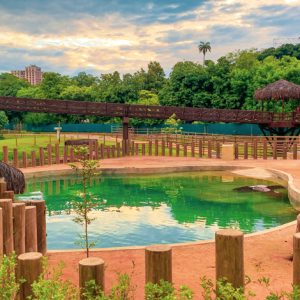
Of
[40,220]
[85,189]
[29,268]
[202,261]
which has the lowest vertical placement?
[202,261]

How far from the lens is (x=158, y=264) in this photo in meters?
4.50

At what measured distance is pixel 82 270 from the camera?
436 cm

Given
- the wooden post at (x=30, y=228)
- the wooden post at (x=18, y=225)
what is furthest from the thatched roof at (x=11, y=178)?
the wooden post at (x=18, y=225)

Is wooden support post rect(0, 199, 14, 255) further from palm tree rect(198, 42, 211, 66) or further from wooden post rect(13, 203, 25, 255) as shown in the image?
palm tree rect(198, 42, 211, 66)

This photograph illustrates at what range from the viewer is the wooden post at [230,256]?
15.4 ft

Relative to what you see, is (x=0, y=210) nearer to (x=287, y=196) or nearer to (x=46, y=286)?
(x=46, y=286)

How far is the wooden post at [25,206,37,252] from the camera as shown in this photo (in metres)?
7.28

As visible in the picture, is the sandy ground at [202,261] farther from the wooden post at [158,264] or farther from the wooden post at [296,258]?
the wooden post at [158,264]

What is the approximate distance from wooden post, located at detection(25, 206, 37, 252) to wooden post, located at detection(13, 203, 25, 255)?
0.44 meters

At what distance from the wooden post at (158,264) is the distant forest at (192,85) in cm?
4676

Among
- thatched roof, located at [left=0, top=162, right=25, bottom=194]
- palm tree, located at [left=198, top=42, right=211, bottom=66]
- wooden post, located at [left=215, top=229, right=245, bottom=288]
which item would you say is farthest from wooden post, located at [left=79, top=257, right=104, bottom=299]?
palm tree, located at [left=198, top=42, right=211, bottom=66]

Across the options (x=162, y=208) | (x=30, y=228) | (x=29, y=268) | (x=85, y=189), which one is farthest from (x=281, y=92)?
(x=29, y=268)

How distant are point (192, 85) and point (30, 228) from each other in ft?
186

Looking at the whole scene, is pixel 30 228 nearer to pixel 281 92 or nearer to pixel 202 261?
pixel 202 261
